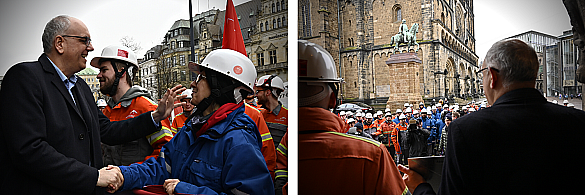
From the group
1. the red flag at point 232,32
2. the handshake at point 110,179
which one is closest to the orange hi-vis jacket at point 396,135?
the red flag at point 232,32

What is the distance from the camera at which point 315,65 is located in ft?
10.6

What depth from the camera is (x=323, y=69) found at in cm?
319

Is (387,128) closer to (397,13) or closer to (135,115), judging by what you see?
(397,13)

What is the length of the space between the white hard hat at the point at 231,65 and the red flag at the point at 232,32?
41 centimetres

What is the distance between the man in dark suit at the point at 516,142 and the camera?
212 centimetres

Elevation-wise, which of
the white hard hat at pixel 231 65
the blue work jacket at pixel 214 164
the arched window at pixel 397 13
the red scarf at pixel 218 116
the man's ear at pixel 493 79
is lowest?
the blue work jacket at pixel 214 164

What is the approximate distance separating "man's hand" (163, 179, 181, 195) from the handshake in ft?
1.06

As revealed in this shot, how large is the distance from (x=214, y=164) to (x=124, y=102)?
1002 millimetres

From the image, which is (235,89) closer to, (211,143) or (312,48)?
(211,143)

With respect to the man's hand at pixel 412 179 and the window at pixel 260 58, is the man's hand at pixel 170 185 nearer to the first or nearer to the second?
the window at pixel 260 58

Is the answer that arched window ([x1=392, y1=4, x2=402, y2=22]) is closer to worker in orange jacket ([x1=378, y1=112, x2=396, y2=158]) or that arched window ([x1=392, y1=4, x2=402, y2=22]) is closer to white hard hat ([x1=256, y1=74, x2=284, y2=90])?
worker in orange jacket ([x1=378, y1=112, x2=396, y2=158])

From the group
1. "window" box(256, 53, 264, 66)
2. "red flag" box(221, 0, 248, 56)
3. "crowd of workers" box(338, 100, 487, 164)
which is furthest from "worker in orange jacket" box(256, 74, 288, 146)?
"crowd of workers" box(338, 100, 487, 164)

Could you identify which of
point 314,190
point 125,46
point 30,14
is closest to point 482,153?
point 314,190

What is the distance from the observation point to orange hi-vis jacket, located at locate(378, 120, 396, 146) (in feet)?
9.21
